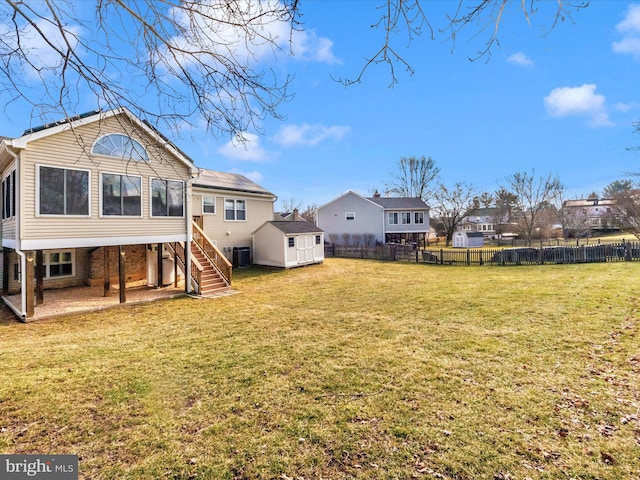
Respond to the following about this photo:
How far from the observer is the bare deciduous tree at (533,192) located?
40.5 m

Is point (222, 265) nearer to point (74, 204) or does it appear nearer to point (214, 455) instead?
point (74, 204)

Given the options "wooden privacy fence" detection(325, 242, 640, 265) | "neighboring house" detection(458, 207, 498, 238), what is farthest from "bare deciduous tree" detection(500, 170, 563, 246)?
"wooden privacy fence" detection(325, 242, 640, 265)

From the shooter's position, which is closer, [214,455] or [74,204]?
[214,455]

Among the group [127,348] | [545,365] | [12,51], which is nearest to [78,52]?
[12,51]

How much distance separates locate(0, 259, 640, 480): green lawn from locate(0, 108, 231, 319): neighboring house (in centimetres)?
251

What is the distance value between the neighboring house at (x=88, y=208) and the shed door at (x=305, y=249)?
6708 mm

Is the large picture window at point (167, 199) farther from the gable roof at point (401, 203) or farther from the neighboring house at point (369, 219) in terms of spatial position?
the gable roof at point (401, 203)

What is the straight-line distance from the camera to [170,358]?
5434 mm

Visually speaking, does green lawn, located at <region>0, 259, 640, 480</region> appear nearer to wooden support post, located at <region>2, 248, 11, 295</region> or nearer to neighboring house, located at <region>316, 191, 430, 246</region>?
wooden support post, located at <region>2, 248, 11, 295</region>

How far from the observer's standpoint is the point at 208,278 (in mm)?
12359

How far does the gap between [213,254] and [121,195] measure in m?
4.77

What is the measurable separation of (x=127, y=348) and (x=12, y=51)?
5.15 m

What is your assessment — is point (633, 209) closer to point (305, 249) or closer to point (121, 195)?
point (305, 249)

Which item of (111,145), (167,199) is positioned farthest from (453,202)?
(111,145)
